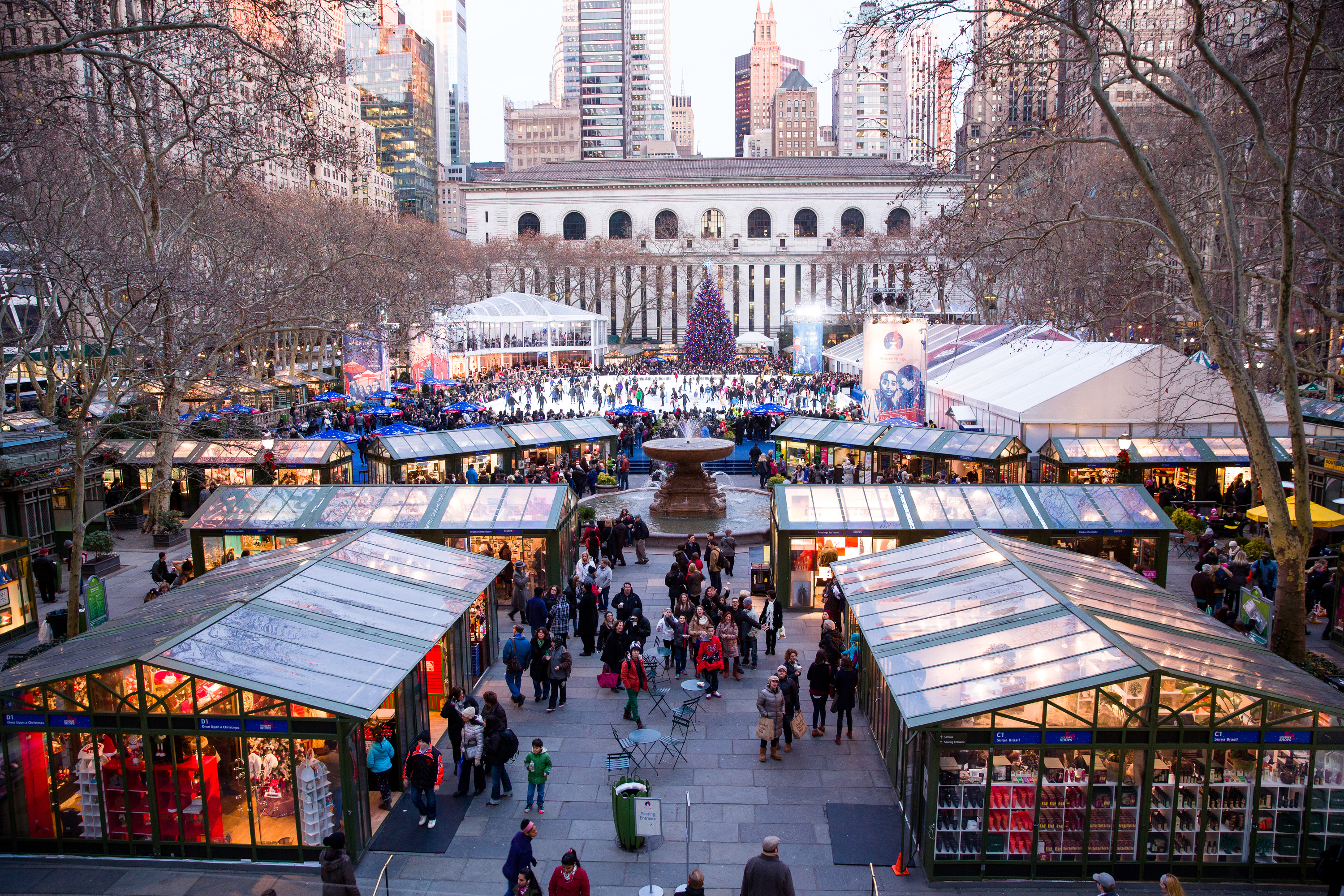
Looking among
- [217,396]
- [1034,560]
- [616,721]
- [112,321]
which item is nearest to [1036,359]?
[1034,560]

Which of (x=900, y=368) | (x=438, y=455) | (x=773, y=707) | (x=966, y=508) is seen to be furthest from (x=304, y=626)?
(x=900, y=368)

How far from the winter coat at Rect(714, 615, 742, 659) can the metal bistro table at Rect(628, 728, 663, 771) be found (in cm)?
204

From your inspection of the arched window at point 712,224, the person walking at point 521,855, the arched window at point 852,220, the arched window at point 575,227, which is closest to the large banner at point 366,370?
the person walking at point 521,855

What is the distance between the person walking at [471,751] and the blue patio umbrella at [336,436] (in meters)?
15.9

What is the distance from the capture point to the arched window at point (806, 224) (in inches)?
3423

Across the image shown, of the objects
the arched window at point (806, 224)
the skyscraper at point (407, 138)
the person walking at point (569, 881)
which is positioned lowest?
the person walking at point (569, 881)

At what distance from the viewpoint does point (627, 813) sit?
7648mm

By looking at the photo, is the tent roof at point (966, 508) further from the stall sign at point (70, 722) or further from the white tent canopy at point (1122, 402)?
the stall sign at point (70, 722)

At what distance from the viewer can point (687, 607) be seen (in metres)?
12.3

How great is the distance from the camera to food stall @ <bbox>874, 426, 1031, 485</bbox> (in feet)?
70.9

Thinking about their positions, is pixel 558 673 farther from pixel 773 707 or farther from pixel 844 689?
pixel 844 689

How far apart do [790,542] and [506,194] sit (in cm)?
7945

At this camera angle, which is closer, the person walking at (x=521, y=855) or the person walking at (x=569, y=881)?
the person walking at (x=569, y=881)

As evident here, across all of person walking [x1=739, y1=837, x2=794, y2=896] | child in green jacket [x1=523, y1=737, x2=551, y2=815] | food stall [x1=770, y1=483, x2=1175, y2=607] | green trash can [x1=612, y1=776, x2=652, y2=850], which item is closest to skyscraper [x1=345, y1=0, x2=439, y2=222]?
food stall [x1=770, y1=483, x2=1175, y2=607]
